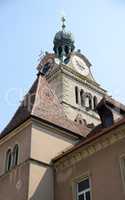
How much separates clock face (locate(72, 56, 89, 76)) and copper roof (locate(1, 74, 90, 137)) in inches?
1001

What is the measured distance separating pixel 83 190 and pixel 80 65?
115ft

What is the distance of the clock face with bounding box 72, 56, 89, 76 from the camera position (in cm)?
4745

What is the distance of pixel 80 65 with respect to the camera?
48656 mm

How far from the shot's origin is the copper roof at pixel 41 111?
18344 mm

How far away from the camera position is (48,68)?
47.6 meters

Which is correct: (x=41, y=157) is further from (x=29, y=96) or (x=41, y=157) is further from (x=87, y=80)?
(x=87, y=80)

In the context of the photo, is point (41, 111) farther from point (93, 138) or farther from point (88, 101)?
point (88, 101)

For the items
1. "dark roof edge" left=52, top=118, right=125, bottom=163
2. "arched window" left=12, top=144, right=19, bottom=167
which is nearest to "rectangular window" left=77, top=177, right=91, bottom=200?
"dark roof edge" left=52, top=118, right=125, bottom=163

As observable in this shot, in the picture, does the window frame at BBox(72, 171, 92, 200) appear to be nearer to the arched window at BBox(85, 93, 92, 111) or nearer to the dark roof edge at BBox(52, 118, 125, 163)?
the dark roof edge at BBox(52, 118, 125, 163)

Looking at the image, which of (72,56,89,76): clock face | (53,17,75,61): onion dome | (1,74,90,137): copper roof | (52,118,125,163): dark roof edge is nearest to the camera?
(52,118,125,163): dark roof edge

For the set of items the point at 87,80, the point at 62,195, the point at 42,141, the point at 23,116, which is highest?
the point at 87,80

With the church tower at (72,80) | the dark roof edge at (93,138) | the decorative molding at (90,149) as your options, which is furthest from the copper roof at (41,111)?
the church tower at (72,80)

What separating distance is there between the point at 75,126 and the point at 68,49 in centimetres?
3184

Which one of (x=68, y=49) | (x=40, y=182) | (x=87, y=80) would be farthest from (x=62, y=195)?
(x=68, y=49)
